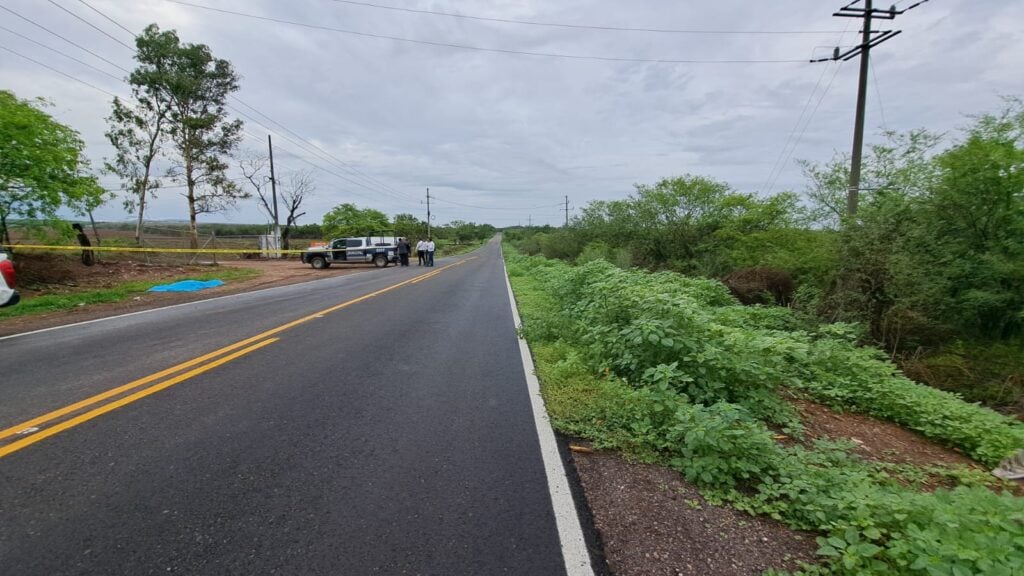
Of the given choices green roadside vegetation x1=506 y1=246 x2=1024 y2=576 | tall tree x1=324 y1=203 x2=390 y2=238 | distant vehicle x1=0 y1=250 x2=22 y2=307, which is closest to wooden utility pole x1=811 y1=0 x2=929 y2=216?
green roadside vegetation x1=506 y1=246 x2=1024 y2=576

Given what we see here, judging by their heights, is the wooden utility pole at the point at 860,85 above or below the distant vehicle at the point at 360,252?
above

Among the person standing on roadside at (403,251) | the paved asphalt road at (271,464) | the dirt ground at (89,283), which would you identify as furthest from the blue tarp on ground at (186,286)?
the person standing on roadside at (403,251)

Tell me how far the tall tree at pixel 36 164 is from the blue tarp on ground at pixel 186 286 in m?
2.97

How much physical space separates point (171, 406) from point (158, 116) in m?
31.0

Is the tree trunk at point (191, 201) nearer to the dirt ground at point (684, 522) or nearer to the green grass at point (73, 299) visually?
the green grass at point (73, 299)

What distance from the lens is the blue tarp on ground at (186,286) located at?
45.7 feet

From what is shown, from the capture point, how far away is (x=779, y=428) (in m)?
4.41

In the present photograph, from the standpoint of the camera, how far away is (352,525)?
2553mm

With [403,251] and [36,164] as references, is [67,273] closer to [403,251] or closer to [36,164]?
[36,164]

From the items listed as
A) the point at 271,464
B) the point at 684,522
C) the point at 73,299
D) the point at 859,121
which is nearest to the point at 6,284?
the point at 73,299

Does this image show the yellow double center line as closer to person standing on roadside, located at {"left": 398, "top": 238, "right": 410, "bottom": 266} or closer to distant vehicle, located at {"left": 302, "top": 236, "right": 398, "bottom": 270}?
person standing on roadside, located at {"left": 398, "top": 238, "right": 410, "bottom": 266}

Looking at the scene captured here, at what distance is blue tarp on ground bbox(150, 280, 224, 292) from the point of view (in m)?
13.9

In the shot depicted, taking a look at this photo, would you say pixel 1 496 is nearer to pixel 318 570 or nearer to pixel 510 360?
pixel 318 570

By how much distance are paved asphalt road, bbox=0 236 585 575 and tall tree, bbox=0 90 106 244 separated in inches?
327
